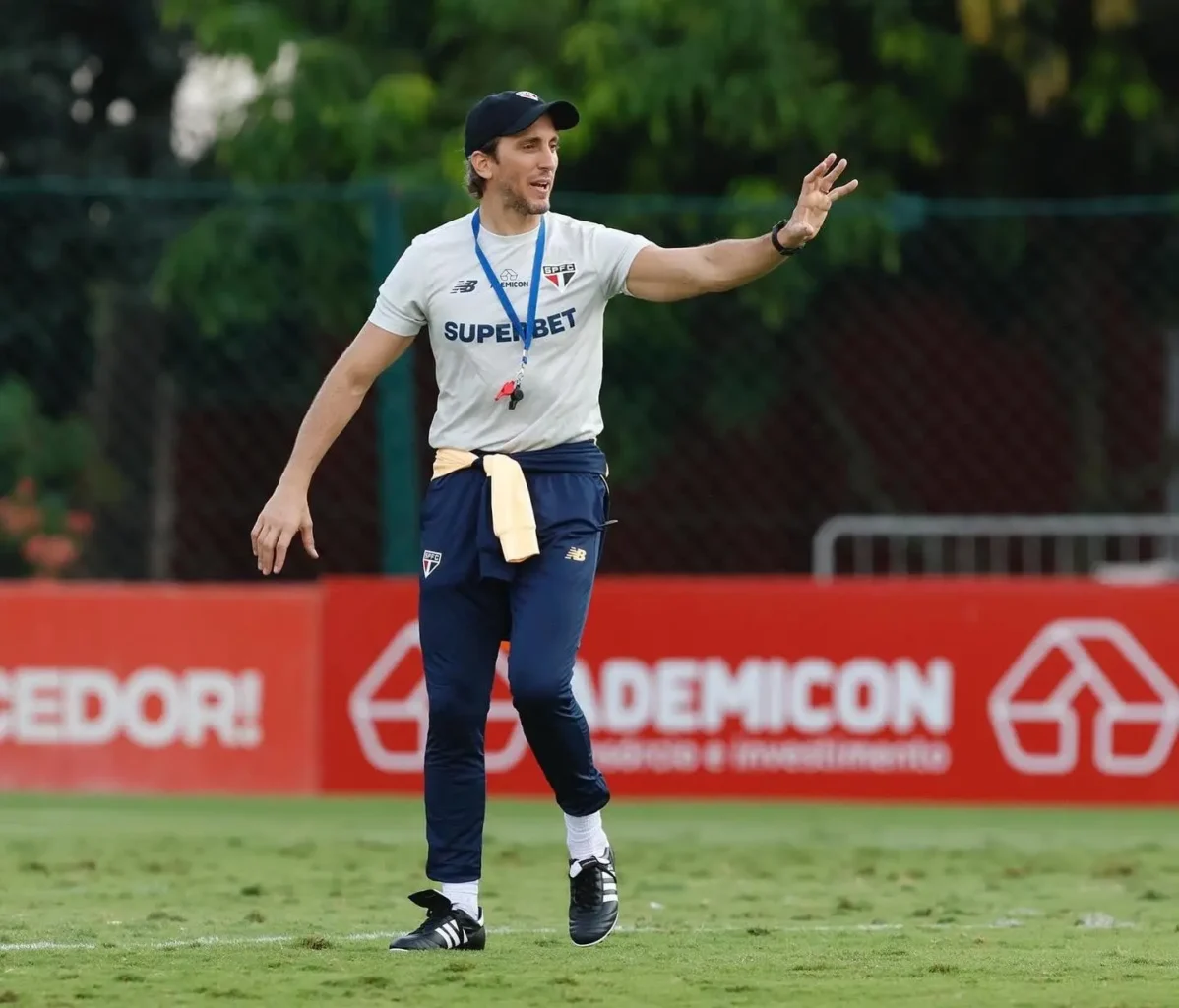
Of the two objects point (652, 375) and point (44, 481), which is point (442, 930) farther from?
point (44, 481)

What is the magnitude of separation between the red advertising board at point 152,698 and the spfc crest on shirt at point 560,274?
17.5 ft

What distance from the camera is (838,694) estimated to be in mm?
11711

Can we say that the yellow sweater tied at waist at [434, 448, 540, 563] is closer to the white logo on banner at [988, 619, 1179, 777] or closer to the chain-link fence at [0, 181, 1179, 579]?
the white logo on banner at [988, 619, 1179, 777]

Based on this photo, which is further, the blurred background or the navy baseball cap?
the blurred background

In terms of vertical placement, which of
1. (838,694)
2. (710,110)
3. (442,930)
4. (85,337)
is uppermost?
(710,110)

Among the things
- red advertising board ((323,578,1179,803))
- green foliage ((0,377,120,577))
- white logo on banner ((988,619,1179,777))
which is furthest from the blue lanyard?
green foliage ((0,377,120,577))

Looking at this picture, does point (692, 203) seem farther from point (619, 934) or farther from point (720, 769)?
point (619, 934)

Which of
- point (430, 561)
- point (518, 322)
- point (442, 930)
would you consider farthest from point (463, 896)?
point (518, 322)

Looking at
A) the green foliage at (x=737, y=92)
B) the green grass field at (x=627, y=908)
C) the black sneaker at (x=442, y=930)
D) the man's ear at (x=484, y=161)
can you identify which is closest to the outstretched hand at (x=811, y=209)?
the man's ear at (x=484, y=161)

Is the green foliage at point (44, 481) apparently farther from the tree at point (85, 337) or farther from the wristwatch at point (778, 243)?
the wristwatch at point (778, 243)

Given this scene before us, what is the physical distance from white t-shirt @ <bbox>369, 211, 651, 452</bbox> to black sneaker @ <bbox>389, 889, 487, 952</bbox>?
1204mm

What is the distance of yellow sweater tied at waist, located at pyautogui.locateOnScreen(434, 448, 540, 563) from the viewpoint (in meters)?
6.80

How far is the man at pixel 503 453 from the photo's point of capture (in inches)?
271

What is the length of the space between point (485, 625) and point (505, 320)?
0.82m
